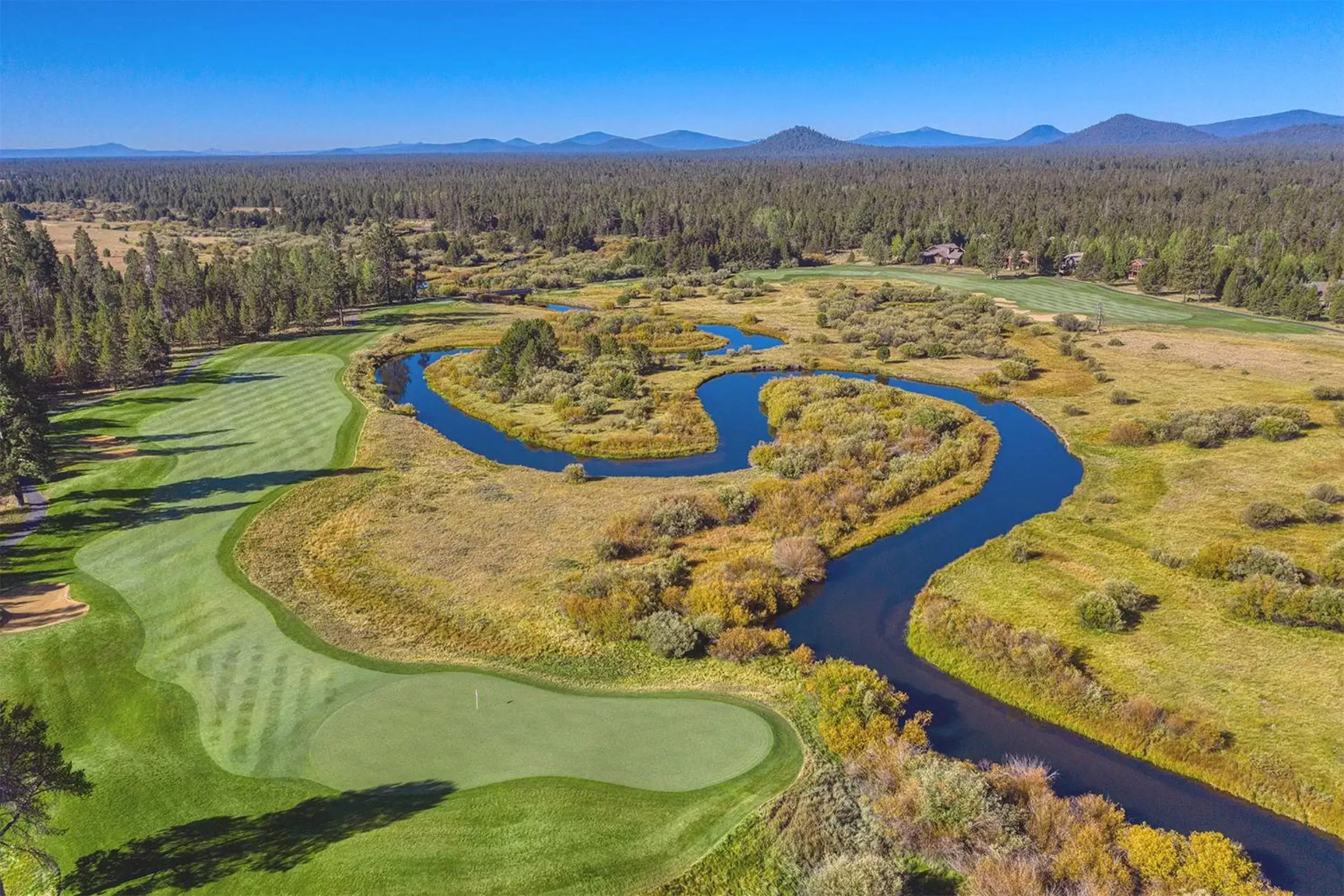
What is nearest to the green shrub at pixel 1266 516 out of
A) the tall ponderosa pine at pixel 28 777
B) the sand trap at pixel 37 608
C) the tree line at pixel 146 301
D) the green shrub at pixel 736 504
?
the green shrub at pixel 736 504

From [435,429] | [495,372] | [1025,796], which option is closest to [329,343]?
[495,372]

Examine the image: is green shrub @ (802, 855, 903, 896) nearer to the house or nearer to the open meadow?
the open meadow

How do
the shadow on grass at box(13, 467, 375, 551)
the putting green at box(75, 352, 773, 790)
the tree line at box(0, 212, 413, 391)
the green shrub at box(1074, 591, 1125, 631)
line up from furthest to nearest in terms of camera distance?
the tree line at box(0, 212, 413, 391)
the shadow on grass at box(13, 467, 375, 551)
the green shrub at box(1074, 591, 1125, 631)
the putting green at box(75, 352, 773, 790)

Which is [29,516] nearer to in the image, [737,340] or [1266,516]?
[1266,516]

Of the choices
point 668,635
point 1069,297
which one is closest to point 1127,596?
point 668,635

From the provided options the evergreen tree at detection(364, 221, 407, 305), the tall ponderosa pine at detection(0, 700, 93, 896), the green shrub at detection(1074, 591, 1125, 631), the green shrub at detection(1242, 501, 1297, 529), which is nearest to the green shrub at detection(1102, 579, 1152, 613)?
the green shrub at detection(1074, 591, 1125, 631)

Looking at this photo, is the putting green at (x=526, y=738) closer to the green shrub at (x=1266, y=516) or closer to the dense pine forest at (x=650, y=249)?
the green shrub at (x=1266, y=516)
